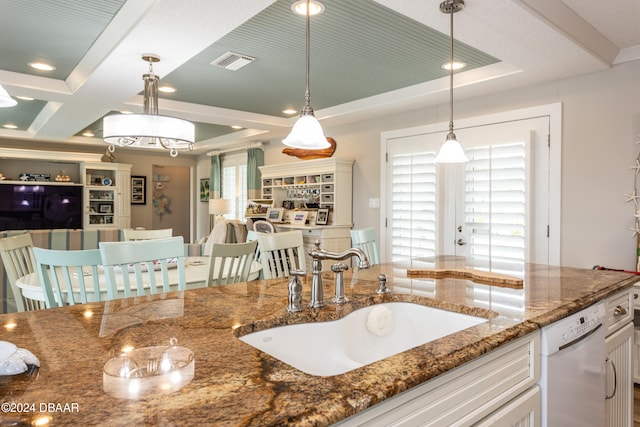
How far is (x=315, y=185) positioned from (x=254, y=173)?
162 cm

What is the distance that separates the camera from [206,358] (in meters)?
0.88

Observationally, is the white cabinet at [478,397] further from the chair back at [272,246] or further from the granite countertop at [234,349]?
the chair back at [272,246]

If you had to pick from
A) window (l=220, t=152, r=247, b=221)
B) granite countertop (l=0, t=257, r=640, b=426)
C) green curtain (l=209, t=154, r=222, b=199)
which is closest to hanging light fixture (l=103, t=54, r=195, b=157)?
granite countertop (l=0, t=257, r=640, b=426)

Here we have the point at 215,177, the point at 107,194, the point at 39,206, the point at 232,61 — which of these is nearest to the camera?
the point at 232,61

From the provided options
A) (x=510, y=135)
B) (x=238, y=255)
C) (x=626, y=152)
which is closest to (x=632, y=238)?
(x=626, y=152)

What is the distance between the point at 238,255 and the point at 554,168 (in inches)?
104

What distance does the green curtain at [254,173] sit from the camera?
6.50 metres

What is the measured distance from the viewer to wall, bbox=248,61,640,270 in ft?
9.80

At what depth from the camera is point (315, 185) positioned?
17.4 feet

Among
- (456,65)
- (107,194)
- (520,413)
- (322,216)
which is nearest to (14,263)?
(520,413)

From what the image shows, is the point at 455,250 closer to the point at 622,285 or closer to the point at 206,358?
the point at 622,285

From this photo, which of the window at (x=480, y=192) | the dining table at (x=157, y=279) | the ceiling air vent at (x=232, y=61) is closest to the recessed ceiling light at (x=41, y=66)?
the ceiling air vent at (x=232, y=61)

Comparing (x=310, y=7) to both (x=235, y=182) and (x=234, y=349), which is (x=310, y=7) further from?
(x=235, y=182)

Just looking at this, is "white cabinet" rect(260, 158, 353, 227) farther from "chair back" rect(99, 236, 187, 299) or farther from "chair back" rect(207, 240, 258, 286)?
"chair back" rect(99, 236, 187, 299)
